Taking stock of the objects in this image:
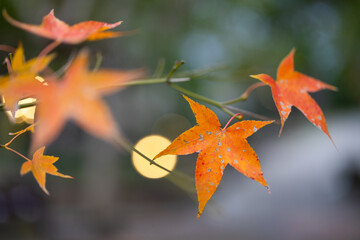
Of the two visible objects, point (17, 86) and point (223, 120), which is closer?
point (17, 86)

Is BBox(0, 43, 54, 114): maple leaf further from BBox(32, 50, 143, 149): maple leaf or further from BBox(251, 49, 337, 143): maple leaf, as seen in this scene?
BBox(251, 49, 337, 143): maple leaf

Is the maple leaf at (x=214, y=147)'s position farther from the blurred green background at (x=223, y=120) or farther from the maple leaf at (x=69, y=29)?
the blurred green background at (x=223, y=120)

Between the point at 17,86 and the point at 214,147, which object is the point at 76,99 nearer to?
the point at 17,86

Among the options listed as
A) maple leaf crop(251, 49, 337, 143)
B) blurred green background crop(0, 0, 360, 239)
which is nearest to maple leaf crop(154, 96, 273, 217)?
maple leaf crop(251, 49, 337, 143)

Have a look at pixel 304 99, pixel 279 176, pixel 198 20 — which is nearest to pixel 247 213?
pixel 279 176

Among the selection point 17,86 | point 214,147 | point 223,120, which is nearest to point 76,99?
point 17,86
